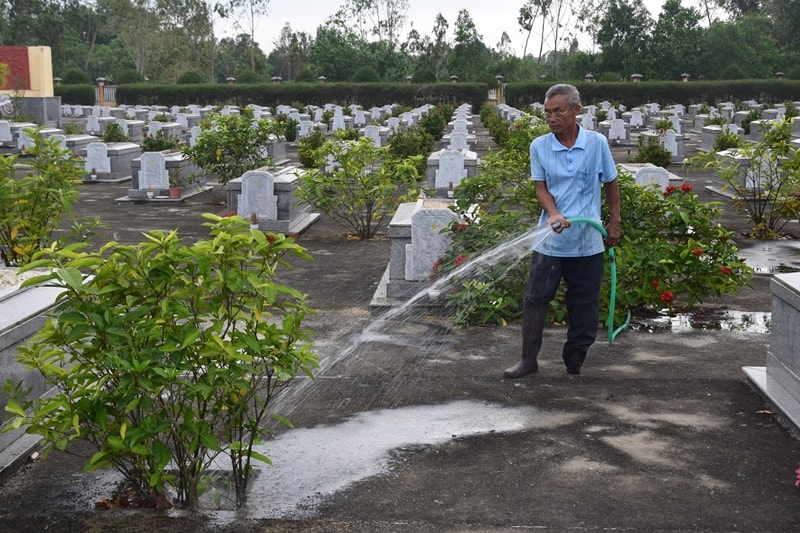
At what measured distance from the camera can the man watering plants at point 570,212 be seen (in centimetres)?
586

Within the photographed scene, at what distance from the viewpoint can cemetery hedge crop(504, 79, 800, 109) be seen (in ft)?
171

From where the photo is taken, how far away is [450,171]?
1623cm

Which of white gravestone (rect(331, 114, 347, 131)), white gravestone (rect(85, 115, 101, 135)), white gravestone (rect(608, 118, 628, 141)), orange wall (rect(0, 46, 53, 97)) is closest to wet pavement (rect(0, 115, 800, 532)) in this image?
white gravestone (rect(608, 118, 628, 141))

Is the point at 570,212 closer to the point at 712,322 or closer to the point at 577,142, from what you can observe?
the point at 577,142

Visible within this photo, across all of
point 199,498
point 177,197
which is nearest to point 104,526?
point 199,498

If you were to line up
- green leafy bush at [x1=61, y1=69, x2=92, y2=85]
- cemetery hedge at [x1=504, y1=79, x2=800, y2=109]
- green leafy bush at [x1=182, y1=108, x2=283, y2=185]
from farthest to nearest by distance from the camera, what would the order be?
green leafy bush at [x1=61, y1=69, x2=92, y2=85] < cemetery hedge at [x1=504, y1=79, x2=800, y2=109] < green leafy bush at [x1=182, y1=108, x2=283, y2=185]

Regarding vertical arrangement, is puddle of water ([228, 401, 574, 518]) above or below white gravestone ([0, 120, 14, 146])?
below

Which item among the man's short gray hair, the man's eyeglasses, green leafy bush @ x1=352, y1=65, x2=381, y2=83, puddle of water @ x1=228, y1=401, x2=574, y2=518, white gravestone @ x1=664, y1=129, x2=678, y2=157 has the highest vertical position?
green leafy bush @ x1=352, y1=65, x2=381, y2=83

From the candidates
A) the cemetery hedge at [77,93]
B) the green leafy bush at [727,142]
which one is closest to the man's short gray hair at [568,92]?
the green leafy bush at [727,142]

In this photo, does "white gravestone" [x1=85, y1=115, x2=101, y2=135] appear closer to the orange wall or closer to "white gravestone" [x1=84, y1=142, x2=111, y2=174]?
the orange wall

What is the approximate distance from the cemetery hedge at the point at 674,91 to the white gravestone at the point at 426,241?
1760 inches

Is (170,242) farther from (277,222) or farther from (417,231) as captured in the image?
(277,222)

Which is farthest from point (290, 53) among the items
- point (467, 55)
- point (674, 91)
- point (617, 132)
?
point (617, 132)

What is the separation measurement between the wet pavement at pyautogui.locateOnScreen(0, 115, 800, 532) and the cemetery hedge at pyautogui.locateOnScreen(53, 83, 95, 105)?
A: 170 feet
